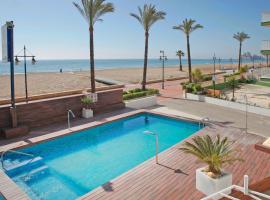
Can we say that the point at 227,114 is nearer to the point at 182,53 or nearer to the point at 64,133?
the point at 64,133

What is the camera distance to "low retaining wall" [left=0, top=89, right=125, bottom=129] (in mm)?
15448

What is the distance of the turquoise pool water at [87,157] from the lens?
400 inches

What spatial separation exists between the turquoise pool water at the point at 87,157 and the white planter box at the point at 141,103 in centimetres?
367

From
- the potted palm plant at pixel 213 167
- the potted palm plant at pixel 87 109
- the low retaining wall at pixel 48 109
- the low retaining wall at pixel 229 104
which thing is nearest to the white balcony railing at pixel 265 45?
the low retaining wall at pixel 229 104

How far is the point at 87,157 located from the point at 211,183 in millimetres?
6759

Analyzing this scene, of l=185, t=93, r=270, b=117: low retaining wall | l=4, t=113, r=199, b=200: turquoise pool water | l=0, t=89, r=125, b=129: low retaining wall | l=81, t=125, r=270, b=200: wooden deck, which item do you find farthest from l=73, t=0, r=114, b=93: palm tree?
l=81, t=125, r=270, b=200: wooden deck

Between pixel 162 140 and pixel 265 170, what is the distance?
20.2 feet

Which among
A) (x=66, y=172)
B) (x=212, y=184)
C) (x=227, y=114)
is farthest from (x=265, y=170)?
(x=227, y=114)

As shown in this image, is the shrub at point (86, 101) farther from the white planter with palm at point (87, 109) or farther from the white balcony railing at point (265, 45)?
the white balcony railing at point (265, 45)

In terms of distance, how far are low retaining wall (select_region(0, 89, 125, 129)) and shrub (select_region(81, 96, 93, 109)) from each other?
1.12ft

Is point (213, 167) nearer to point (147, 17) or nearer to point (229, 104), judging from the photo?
point (229, 104)

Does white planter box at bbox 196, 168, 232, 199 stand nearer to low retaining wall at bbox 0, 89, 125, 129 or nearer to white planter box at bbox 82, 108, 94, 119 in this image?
low retaining wall at bbox 0, 89, 125, 129

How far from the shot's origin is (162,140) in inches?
599

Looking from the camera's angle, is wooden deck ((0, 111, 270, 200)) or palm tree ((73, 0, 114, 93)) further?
palm tree ((73, 0, 114, 93))
